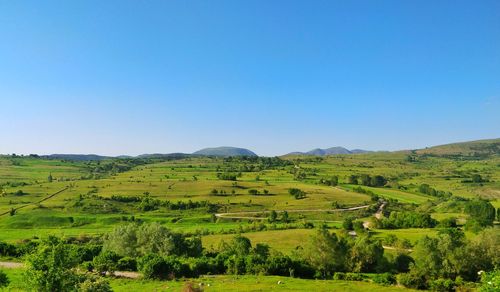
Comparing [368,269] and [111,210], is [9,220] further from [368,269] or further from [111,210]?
[368,269]

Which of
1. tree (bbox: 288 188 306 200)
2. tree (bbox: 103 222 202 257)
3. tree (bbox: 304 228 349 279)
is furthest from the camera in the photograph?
tree (bbox: 288 188 306 200)

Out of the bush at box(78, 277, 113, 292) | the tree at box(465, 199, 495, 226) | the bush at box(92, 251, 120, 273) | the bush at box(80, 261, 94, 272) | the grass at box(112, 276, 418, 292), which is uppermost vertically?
the bush at box(78, 277, 113, 292)

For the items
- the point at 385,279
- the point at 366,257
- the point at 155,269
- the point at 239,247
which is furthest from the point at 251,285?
the point at 366,257

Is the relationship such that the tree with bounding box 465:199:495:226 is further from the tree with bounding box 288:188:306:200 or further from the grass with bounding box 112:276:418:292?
the grass with bounding box 112:276:418:292

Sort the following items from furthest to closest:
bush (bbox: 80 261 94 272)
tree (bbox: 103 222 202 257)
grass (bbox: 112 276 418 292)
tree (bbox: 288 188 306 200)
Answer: tree (bbox: 288 188 306 200) < tree (bbox: 103 222 202 257) < bush (bbox: 80 261 94 272) < grass (bbox: 112 276 418 292)

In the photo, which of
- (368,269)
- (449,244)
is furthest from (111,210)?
(449,244)

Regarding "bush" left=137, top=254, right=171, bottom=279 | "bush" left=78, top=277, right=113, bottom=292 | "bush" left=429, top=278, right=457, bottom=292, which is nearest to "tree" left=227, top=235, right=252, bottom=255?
"bush" left=137, top=254, right=171, bottom=279

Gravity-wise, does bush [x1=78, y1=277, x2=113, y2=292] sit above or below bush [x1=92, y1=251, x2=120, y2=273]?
above

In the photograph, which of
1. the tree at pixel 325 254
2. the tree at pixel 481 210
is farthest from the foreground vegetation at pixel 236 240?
the tree at pixel 481 210

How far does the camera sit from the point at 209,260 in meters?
68.4

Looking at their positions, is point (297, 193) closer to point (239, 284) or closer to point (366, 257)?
point (366, 257)

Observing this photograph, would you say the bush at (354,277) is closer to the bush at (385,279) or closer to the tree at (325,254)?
the bush at (385,279)

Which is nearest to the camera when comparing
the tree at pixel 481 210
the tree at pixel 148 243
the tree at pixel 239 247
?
the tree at pixel 148 243

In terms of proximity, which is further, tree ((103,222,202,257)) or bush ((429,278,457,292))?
tree ((103,222,202,257))
